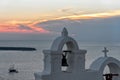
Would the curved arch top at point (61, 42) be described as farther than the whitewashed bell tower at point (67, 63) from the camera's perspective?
Yes

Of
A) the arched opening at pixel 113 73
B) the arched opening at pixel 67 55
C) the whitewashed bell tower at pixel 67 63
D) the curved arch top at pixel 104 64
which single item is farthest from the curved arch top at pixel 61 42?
the arched opening at pixel 113 73

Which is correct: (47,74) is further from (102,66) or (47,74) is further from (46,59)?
(102,66)

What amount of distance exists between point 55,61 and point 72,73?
75cm

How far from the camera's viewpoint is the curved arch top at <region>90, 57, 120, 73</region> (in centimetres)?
1234

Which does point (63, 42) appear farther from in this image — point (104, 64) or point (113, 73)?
point (113, 73)

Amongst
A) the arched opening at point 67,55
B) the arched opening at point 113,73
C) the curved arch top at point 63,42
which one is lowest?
the arched opening at point 113,73

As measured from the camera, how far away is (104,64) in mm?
12391

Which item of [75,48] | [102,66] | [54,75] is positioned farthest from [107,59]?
[54,75]

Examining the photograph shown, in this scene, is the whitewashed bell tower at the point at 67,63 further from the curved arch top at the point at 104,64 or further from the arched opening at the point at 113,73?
the arched opening at the point at 113,73

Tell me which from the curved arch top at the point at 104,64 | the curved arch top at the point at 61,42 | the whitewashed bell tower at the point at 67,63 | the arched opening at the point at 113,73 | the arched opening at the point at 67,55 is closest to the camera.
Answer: the whitewashed bell tower at the point at 67,63

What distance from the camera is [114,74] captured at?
41.4 feet

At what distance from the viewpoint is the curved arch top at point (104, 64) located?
12344 millimetres

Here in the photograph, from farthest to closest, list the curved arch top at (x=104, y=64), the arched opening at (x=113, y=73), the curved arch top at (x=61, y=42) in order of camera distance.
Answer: the arched opening at (x=113, y=73), the curved arch top at (x=104, y=64), the curved arch top at (x=61, y=42)

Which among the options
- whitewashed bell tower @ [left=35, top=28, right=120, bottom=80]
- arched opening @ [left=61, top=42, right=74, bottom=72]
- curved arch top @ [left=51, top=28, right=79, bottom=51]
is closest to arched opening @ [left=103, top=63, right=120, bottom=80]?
whitewashed bell tower @ [left=35, top=28, right=120, bottom=80]
